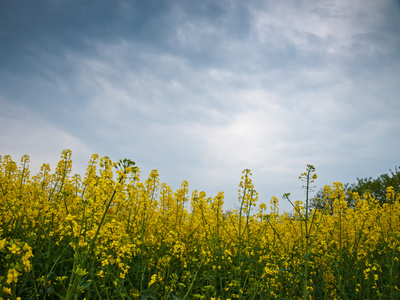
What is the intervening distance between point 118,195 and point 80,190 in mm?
3992

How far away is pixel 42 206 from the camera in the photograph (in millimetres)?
4848

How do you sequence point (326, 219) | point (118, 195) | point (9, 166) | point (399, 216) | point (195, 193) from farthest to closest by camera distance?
point (399, 216)
point (9, 166)
point (195, 193)
point (326, 219)
point (118, 195)

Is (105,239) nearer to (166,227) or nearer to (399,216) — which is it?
(166,227)

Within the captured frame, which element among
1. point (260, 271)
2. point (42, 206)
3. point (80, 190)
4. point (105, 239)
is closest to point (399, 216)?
point (260, 271)

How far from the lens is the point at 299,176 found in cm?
386

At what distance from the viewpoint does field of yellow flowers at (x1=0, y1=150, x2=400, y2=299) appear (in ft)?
9.78

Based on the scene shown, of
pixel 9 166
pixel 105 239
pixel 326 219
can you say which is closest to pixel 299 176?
pixel 326 219

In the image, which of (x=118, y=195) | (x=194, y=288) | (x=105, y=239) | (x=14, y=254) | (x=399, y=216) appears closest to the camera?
(x=14, y=254)

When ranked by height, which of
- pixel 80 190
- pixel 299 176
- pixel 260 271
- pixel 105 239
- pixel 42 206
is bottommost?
pixel 260 271

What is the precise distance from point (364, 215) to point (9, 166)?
8656mm

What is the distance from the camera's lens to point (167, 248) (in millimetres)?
5297

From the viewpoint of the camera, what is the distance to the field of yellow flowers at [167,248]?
9.78ft

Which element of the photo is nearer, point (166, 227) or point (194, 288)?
point (194, 288)

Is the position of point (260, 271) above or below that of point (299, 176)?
below
